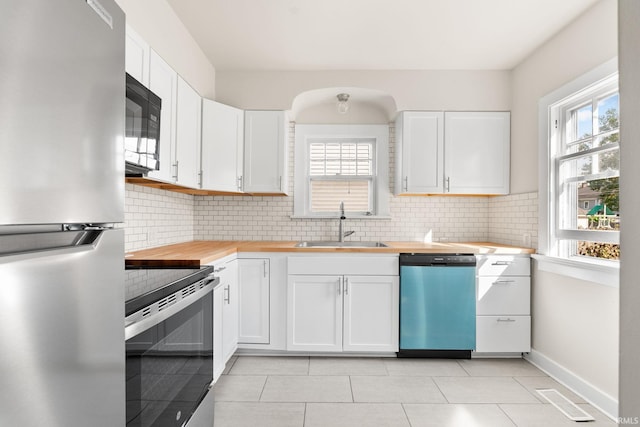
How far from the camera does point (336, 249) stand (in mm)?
2980

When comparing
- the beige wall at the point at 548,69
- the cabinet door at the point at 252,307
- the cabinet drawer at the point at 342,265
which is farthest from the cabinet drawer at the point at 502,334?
the cabinet door at the point at 252,307

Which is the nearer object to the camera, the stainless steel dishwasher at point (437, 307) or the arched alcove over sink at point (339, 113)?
the stainless steel dishwasher at point (437, 307)

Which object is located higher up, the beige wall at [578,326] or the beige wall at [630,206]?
the beige wall at [630,206]

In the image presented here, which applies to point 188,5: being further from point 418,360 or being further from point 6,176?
point 418,360

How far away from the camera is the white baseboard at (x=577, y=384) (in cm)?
217

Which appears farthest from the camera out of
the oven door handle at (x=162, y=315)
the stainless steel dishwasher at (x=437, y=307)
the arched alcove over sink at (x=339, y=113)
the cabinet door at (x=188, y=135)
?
the arched alcove over sink at (x=339, y=113)

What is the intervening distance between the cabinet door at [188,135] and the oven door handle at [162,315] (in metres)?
1.09

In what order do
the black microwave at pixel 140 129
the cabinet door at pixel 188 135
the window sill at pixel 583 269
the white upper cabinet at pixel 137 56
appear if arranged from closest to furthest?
the black microwave at pixel 140 129
the white upper cabinet at pixel 137 56
the window sill at pixel 583 269
the cabinet door at pixel 188 135

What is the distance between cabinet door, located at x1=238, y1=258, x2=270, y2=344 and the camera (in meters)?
2.97

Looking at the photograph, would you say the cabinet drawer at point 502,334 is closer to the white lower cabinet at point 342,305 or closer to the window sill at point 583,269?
the window sill at point 583,269

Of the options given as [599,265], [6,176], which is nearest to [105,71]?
[6,176]

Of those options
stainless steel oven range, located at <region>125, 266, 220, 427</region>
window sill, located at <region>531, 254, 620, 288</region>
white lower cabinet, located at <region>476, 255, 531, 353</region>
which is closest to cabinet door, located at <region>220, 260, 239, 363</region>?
stainless steel oven range, located at <region>125, 266, 220, 427</region>

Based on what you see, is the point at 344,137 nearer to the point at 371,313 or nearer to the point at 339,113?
the point at 339,113

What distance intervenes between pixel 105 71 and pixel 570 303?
9.94ft
